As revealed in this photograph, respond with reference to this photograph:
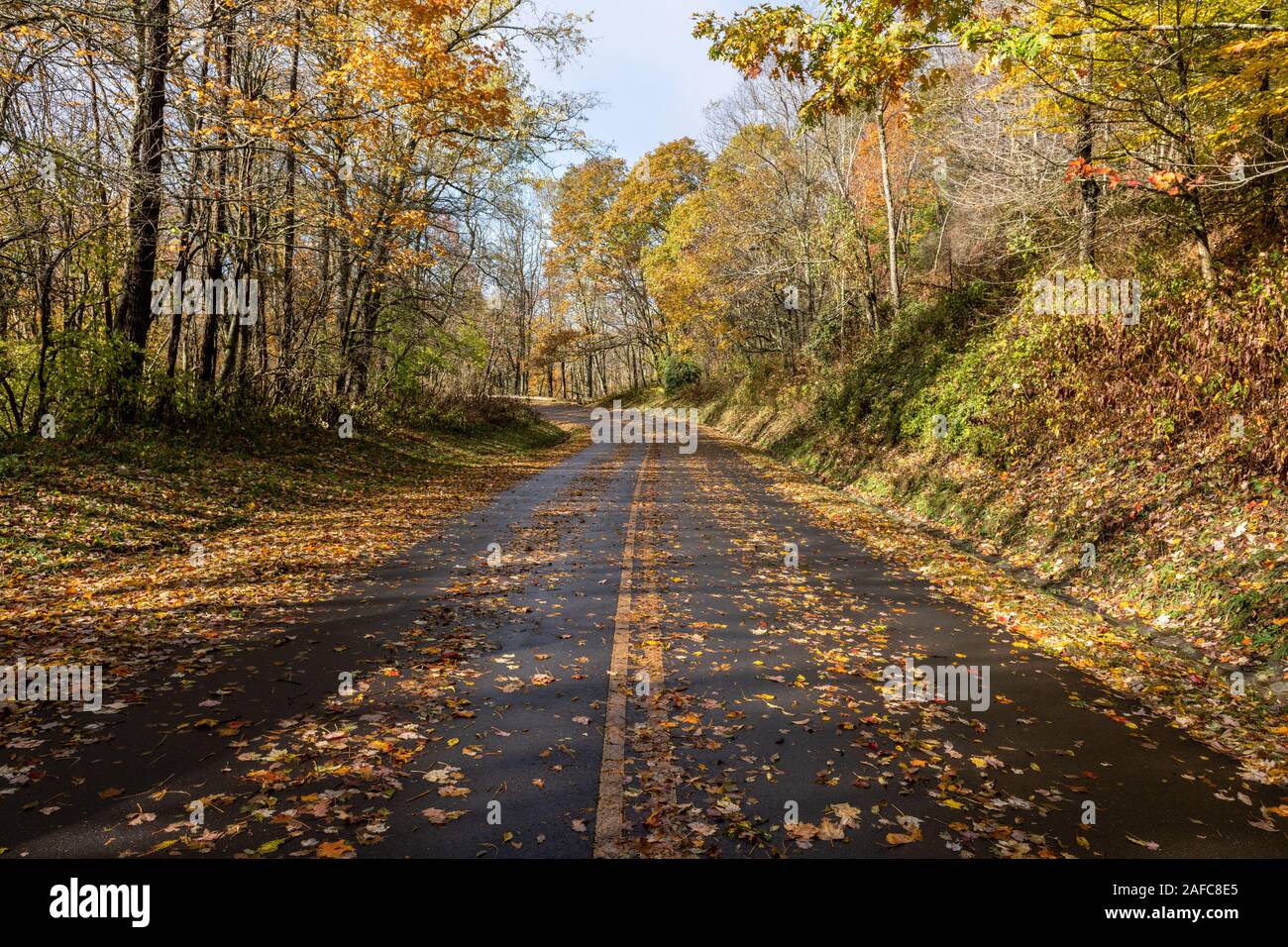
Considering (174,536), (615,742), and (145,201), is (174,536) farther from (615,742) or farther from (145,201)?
(615,742)

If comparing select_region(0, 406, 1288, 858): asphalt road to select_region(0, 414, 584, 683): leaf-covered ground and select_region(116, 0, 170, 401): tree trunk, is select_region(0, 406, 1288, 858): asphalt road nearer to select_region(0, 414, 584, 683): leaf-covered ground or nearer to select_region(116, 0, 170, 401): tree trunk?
select_region(0, 414, 584, 683): leaf-covered ground

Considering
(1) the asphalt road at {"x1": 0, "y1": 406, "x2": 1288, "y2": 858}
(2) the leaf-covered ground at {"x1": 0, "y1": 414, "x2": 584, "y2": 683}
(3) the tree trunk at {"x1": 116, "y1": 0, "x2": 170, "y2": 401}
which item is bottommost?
(1) the asphalt road at {"x1": 0, "y1": 406, "x2": 1288, "y2": 858}

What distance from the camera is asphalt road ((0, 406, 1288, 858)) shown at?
3.47 meters

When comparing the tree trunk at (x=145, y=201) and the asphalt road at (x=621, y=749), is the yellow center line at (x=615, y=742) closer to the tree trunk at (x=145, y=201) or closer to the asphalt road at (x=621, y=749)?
the asphalt road at (x=621, y=749)

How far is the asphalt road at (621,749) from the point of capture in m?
3.47

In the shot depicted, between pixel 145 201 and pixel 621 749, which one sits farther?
pixel 145 201

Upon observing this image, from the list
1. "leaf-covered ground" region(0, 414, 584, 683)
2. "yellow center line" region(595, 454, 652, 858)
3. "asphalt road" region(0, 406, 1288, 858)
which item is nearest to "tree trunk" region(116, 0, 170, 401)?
"leaf-covered ground" region(0, 414, 584, 683)

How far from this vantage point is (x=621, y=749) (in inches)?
170

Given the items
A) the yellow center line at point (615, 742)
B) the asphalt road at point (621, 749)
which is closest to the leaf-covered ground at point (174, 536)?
the asphalt road at point (621, 749)

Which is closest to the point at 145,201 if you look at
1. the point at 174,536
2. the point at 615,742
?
the point at 174,536

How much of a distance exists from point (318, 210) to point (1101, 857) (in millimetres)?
16860

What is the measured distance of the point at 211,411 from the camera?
14.0 m

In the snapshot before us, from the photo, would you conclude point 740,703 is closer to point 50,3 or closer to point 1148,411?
point 1148,411
